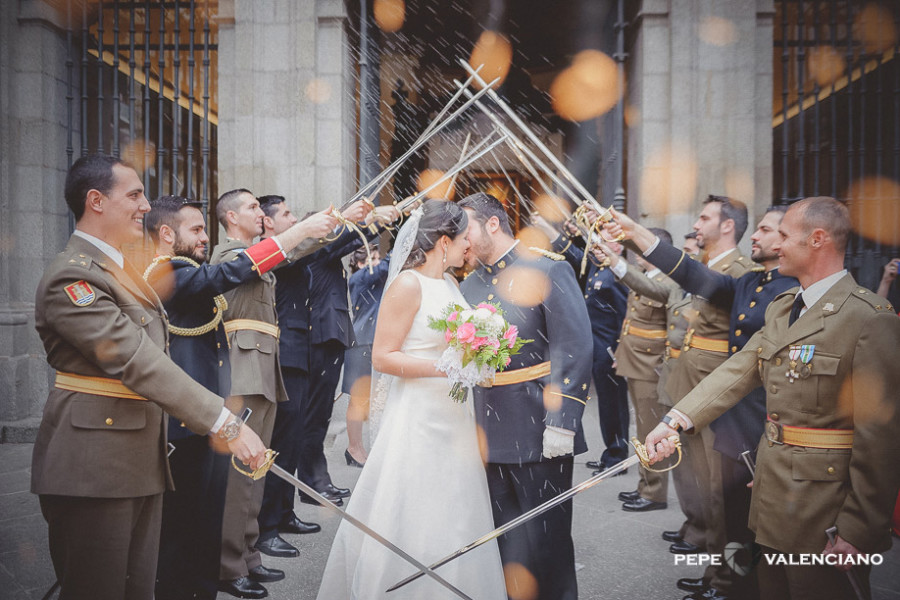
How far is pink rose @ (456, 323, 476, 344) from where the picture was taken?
2975 mm

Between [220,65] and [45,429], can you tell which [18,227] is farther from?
[45,429]

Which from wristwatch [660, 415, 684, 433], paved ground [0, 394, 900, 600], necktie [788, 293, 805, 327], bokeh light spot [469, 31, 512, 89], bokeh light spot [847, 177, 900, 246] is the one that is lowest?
paved ground [0, 394, 900, 600]

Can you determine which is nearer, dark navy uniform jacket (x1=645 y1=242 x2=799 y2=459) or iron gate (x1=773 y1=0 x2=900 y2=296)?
dark navy uniform jacket (x1=645 y1=242 x2=799 y2=459)

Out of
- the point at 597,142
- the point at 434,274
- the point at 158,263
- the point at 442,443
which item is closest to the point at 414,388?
the point at 442,443

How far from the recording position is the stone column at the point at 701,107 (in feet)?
24.2

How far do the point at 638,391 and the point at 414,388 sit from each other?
118 inches

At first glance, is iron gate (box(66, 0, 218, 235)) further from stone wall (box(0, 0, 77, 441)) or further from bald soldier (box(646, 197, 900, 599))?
bald soldier (box(646, 197, 900, 599))

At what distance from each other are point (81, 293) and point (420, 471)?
1.74m

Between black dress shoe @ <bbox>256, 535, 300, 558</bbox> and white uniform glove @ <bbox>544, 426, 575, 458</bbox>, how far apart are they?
224 cm

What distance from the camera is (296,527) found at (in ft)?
15.8

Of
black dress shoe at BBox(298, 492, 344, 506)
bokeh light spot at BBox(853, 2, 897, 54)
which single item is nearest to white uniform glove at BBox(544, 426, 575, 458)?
black dress shoe at BBox(298, 492, 344, 506)

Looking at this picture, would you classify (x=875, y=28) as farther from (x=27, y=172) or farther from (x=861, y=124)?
(x=27, y=172)

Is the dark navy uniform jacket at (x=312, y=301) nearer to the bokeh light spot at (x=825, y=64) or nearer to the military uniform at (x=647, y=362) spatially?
the military uniform at (x=647, y=362)

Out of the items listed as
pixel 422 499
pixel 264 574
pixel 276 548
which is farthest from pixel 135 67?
pixel 422 499
